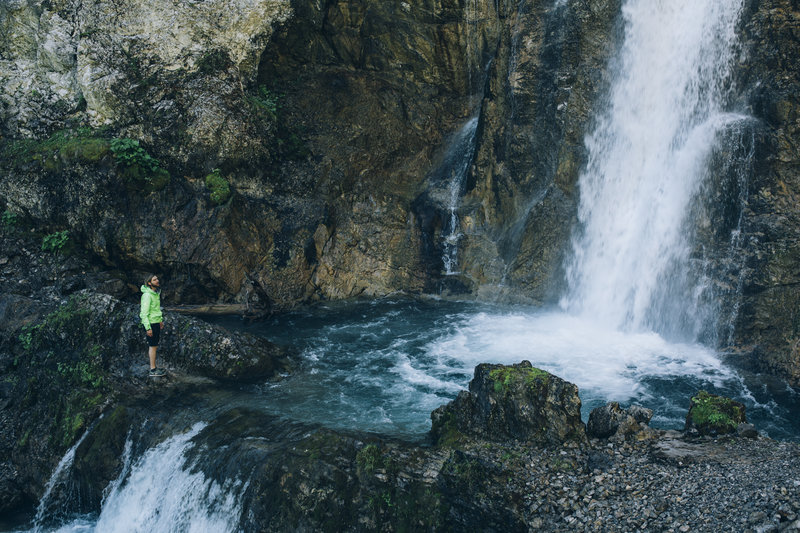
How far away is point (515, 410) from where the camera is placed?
897 cm

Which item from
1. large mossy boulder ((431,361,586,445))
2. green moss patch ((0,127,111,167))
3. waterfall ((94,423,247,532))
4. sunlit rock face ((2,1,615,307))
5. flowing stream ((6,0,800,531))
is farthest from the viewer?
sunlit rock face ((2,1,615,307))

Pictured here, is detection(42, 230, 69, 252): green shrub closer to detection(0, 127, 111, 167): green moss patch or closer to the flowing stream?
detection(0, 127, 111, 167): green moss patch

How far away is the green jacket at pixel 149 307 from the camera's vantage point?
11297 mm

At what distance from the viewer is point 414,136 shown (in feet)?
69.4

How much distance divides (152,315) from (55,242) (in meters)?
8.00

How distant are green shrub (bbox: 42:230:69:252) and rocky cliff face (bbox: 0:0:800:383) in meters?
0.34

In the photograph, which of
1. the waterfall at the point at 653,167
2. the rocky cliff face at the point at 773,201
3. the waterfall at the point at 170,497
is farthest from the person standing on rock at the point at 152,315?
the rocky cliff face at the point at 773,201

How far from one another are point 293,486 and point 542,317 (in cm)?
1121

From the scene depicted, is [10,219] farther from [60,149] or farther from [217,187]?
[217,187]

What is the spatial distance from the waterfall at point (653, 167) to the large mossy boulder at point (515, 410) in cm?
791

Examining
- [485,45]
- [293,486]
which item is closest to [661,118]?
[485,45]

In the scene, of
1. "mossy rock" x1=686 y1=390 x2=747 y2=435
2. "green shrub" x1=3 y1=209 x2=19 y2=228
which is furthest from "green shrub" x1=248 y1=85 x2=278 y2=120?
"mossy rock" x1=686 y1=390 x2=747 y2=435

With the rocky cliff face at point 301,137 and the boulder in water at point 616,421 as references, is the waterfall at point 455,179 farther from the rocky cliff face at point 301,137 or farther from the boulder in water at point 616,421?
the boulder in water at point 616,421

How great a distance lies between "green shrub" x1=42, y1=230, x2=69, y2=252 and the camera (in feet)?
55.7
